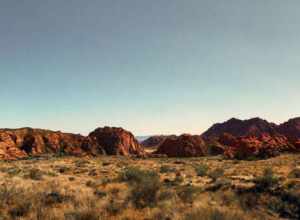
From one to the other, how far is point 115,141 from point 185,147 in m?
26.6

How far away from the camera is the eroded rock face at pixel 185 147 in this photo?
241 feet

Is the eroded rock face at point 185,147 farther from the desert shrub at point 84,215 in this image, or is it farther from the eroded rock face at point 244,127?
the desert shrub at point 84,215

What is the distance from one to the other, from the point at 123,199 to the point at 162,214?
124 inches

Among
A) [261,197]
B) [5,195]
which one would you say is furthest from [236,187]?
[5,195]

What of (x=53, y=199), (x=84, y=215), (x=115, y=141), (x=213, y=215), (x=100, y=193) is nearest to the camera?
(x=213, y=215)

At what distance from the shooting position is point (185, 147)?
7575 cm

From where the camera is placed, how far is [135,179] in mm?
16844

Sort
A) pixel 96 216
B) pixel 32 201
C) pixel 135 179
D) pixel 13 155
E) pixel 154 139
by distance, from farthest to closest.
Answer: pixel 154 139 → pixel 13 155 → pixel 135 179 → pixel 32 201 → pixel 96 216

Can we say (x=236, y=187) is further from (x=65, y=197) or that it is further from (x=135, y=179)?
(x=65, y=197)

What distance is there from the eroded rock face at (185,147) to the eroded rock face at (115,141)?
9.90 m

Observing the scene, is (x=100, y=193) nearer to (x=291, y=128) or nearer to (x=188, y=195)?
(x=188, y=195)

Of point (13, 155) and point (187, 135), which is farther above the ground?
point (187, 135)

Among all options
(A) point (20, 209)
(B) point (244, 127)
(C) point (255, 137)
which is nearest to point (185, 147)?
(C) point (255, 137)

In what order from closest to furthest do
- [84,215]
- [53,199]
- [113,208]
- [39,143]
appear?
[84,215]
[113,208]
[53,199]
[39,143]
